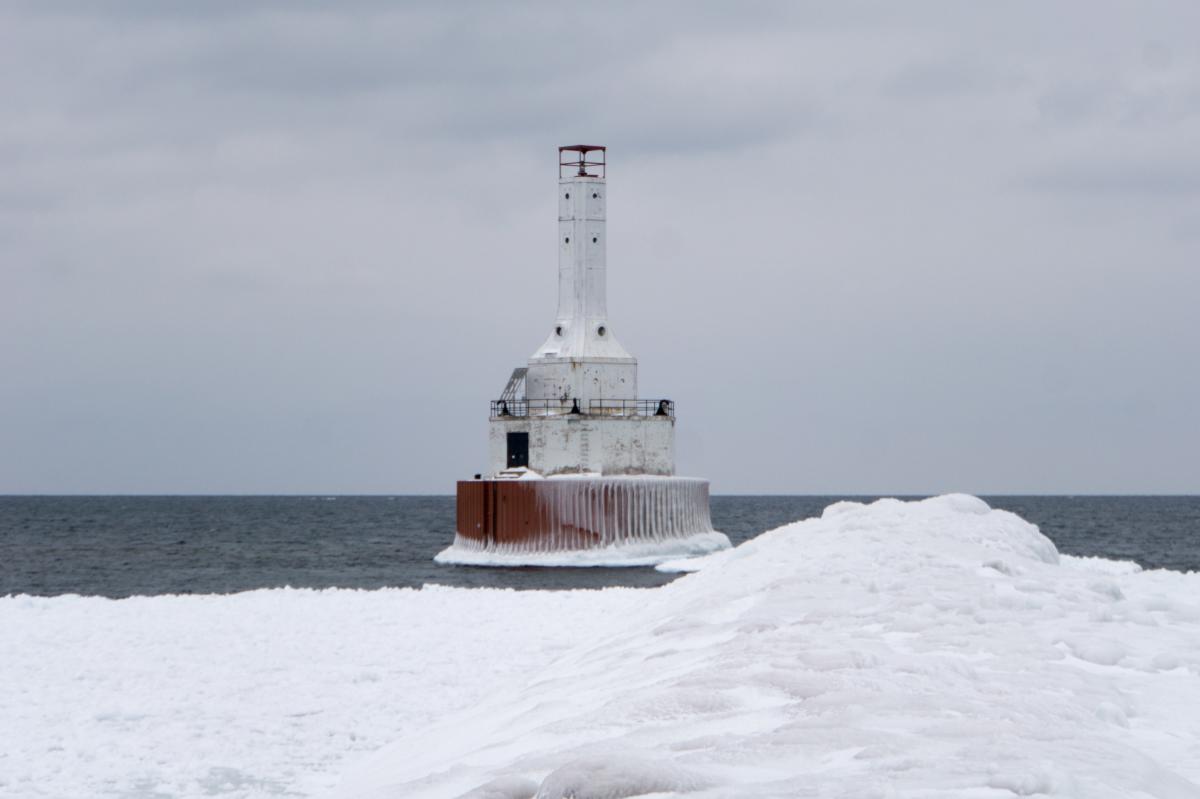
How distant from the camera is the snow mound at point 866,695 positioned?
6.32 metres

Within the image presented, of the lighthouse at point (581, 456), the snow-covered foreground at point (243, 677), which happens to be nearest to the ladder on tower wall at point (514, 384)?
the lighthouse at point (581, 456)

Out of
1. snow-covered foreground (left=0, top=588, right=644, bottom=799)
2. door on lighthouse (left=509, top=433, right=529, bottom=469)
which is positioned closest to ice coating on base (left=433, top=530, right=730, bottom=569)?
door on lighthouse (left=509, top=433, right=529, bottom=469)

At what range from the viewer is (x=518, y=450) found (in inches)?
1898

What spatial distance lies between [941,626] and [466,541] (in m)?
38.8

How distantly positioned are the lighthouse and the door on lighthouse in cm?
4

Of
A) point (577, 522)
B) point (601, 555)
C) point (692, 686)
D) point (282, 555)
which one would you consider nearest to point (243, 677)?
point (692, 686)

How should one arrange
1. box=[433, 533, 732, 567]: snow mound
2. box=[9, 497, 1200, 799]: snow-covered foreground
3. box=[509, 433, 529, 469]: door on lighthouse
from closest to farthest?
box=[9, 497, 1200, 799]: snow-covered foreground < box=[433, 533, 732, 567]: snow mound < box=[509, 433, 529, 469]: door on lighthouse

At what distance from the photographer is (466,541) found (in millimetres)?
47938

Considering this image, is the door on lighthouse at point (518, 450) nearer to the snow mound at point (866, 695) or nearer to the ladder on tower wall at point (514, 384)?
the ladder on tower wall at point (514, 384)

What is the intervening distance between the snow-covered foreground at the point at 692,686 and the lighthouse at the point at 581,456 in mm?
26766

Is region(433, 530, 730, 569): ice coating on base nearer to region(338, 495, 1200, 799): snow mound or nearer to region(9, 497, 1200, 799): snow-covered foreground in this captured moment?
region(9, 497, 1200, 799): snow-covered foreground

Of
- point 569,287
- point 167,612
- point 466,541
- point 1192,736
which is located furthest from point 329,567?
point 1192,736

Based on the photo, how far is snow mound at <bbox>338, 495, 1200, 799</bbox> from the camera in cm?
632

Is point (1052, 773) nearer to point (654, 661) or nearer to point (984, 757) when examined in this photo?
point (984, 757)
